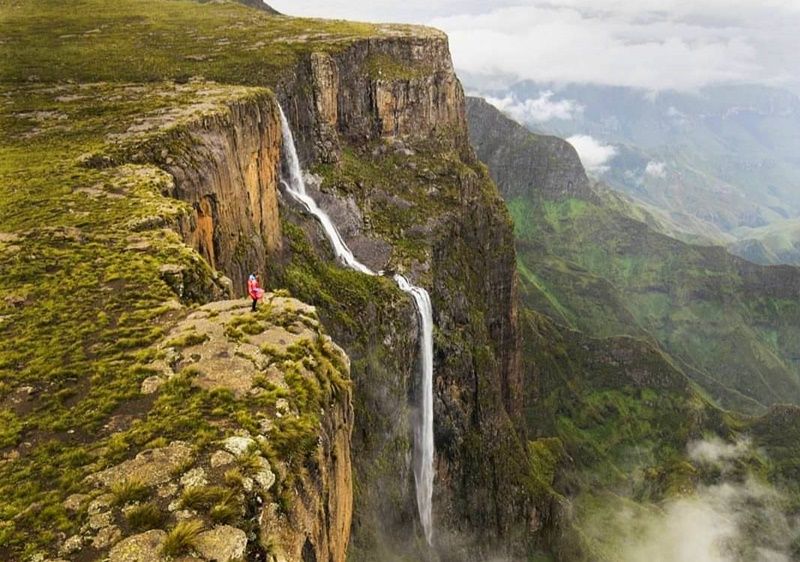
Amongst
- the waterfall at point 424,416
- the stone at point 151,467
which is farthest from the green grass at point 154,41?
the stone at point 151,467

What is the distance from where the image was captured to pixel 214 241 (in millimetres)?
44969

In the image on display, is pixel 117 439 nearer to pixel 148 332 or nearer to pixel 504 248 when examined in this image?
pixel 148 332

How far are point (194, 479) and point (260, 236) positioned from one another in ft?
158

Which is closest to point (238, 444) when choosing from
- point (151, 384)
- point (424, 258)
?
point (151, 384)

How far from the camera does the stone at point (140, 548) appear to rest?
42.7 feet

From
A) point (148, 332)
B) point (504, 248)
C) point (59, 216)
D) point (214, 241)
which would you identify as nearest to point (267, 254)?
point (214, 241)

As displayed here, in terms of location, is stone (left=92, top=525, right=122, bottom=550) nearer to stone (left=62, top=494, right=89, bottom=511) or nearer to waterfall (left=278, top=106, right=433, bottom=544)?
stone (left=62, top=494, right=89, bottom=511)

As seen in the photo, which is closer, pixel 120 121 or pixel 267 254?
pixel 120 121

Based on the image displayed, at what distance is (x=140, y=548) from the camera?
523 inches

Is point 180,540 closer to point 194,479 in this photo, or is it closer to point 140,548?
point 140,548

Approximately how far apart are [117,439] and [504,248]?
11872cm

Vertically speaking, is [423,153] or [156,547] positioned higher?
[156,547]

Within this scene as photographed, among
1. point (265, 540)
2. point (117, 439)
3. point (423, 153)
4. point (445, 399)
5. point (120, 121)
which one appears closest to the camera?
point (265, 540)

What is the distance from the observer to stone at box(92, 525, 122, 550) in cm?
1349
